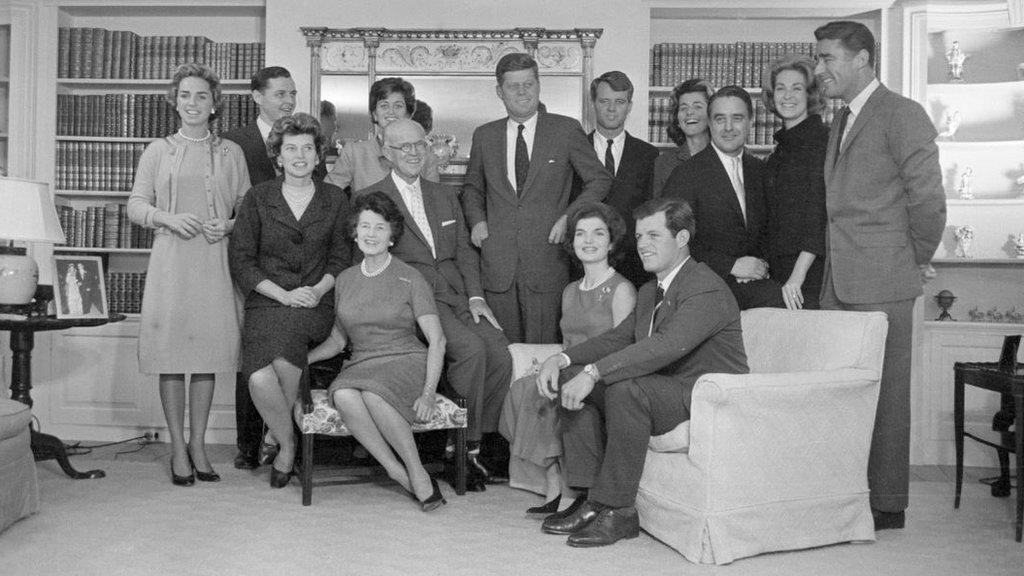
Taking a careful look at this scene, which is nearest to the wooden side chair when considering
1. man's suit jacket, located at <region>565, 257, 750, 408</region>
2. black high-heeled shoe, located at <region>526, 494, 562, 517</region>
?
black high-heeled shoe, located at <region>526, 494, 562, 517</region>

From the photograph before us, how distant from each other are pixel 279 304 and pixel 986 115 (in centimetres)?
385

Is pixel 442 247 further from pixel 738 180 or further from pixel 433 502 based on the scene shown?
pixel 738 180

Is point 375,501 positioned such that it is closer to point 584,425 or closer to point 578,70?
point 584,425

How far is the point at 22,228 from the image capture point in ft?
12.1

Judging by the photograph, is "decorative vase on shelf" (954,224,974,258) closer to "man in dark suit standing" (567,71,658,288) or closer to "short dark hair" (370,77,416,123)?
"man in dark suit standing" (567,71,658,288)

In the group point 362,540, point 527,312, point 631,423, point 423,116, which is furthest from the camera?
point 423,116

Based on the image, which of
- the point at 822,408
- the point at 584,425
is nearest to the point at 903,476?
the point at 822,408

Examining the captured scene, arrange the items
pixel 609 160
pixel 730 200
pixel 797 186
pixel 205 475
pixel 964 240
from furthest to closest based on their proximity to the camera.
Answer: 1. pixel 964 240
2. pixel 609 160
3. pixel 205 475
4. pixel 730 200
5. pixel 797 186

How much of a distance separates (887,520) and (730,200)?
128cm

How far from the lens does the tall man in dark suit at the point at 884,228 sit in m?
3.10

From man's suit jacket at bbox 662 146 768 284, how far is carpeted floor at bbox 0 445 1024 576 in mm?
1141

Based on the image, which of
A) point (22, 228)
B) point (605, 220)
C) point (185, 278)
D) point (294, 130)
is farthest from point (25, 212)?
point (605, 220)

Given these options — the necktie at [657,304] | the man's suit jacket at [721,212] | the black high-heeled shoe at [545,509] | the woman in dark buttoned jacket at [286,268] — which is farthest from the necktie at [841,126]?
the woman in dark buttoned jacket at [286,268]

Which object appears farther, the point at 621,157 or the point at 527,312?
the point at 621,157
